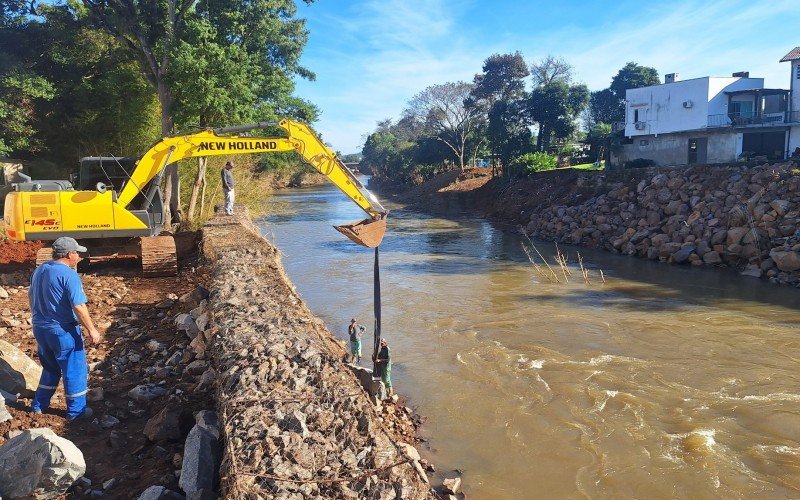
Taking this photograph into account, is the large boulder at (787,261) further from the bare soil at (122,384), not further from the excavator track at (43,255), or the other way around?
the excavator track at (43,255)

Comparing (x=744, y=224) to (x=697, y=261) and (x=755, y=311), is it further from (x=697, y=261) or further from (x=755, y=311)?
(x=755, y=311)

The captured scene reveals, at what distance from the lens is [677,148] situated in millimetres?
35094

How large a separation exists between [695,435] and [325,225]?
2653cm

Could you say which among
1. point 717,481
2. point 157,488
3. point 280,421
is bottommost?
point 717,481

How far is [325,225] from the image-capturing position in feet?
107

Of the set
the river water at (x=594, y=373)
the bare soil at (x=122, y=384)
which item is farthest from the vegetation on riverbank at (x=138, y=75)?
the river water at (x=594, y=373)

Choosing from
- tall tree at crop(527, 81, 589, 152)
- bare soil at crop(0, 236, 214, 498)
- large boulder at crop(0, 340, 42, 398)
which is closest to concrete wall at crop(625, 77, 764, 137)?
tall tree at crop(527, 81, 589, 152)

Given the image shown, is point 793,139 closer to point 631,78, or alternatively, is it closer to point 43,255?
point 631,78

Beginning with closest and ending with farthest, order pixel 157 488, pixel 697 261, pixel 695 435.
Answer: pixel 157 488 → pixel 695 435 → pixel 697 261

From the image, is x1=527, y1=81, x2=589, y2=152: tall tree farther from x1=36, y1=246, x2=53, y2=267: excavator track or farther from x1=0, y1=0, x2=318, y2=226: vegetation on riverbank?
x1=36, y1=246, x2=53, y2=267: excavator track

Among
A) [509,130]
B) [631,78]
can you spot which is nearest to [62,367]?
[509,130]

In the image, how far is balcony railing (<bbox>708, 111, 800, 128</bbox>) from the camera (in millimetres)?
31156

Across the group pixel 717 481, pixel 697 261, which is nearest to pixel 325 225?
pixel 697 261

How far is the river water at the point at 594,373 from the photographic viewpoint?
696 centimetres
